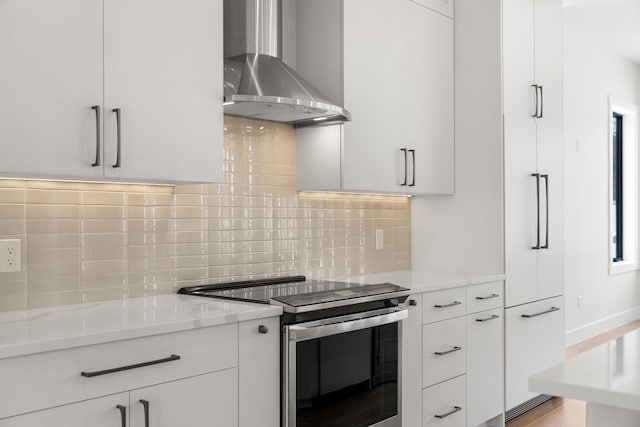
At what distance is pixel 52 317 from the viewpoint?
2055 mm

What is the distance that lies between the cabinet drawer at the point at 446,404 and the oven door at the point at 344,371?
261 millimetres

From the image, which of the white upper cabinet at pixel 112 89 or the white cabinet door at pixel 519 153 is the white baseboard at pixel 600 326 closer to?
the white cabinet door at pixel 519 153

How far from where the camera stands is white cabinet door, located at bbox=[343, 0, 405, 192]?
120 inches

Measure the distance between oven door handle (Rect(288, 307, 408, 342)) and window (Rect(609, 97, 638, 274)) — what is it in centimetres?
505

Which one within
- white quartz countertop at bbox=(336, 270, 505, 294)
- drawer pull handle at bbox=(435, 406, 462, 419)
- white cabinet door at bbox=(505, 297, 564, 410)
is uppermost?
white quartz countertop at bbox=(336, 270, 505, 294)

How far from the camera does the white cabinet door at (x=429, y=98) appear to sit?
3.44 metres

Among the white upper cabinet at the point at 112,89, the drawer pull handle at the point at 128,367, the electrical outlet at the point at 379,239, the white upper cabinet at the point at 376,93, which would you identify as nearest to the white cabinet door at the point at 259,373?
the drawer pull handle at the point at 128,367

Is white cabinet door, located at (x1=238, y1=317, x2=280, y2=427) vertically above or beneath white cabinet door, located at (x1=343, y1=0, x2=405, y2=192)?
beneath

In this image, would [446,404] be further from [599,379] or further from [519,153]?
[599,379]

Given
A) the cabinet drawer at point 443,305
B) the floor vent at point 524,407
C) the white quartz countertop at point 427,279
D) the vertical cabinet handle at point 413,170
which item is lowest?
the floor vent at point 524,407

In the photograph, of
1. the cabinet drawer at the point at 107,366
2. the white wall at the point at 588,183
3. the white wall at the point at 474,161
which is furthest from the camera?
the white wall at the point at 588,183

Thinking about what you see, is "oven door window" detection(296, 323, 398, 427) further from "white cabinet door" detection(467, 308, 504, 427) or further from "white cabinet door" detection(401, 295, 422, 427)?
"white cabinet door" detection(467, 308, 504, 427)

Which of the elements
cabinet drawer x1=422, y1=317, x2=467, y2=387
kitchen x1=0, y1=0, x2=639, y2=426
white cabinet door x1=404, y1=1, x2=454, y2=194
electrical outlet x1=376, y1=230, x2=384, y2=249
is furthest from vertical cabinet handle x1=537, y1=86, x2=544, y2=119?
cabinet drawer x1=422, y1=317, x2=467, y2=387

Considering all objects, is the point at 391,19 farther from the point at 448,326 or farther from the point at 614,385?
the point at 614,385
